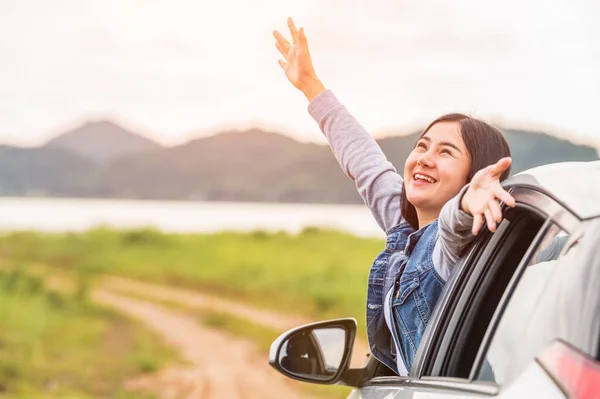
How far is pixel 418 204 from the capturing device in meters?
2.29

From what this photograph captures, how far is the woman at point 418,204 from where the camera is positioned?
174 cm

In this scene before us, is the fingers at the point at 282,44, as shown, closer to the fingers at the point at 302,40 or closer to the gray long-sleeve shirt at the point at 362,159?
the fingers at the point at 302,40

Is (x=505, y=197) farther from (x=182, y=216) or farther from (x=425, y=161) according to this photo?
(x=182, y=216)

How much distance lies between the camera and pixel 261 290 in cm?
2645

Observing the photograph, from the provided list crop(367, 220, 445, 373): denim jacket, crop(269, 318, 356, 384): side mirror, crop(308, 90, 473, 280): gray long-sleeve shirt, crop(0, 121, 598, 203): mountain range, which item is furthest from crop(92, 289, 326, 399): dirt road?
crop(367, 220, 445, 373): denim jacket

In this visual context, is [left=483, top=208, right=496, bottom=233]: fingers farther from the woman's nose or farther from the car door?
the woman's nose

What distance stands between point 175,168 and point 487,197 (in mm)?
32243

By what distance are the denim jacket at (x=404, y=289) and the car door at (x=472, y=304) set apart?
0.34ft

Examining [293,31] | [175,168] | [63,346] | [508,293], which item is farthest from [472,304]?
[175,168]

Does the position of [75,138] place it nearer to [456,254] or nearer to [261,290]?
[261,290]

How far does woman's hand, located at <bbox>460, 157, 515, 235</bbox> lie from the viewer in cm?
158

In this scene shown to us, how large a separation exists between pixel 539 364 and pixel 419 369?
658mm

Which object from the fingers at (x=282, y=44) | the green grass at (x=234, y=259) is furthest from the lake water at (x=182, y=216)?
the fingers at (x=282, y=44)

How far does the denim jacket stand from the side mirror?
11cm
